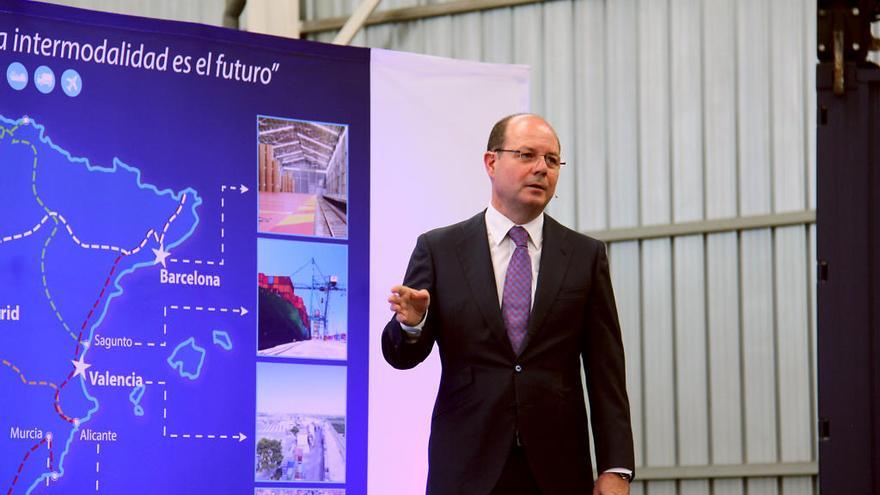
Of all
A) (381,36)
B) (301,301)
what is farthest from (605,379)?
(381,36)

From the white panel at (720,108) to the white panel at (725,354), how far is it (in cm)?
25

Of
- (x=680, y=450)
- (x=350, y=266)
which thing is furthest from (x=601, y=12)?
(x=350, y=266)

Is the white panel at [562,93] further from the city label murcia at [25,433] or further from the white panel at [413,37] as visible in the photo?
the city label murcia at [25,433]

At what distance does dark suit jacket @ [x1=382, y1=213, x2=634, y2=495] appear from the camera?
3.50 meters

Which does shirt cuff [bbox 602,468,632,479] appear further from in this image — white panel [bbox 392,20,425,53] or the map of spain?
white panel [bbox 392,20,425,53]

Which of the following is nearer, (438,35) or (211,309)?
(211,309)

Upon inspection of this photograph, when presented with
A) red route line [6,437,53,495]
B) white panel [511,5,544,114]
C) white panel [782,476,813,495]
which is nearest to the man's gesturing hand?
red route line [6,437,53,495]

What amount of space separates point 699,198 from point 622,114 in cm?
70

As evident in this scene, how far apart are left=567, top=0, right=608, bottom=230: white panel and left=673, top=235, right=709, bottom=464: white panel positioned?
2.08 feet

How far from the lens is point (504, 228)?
12.1ft

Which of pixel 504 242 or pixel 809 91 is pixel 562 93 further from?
pixel 504 242

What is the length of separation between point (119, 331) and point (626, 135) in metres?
4.69

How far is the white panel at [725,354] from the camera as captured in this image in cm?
830

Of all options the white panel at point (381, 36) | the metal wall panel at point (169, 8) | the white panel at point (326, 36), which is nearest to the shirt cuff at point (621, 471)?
the white panel at point (381, 36)
